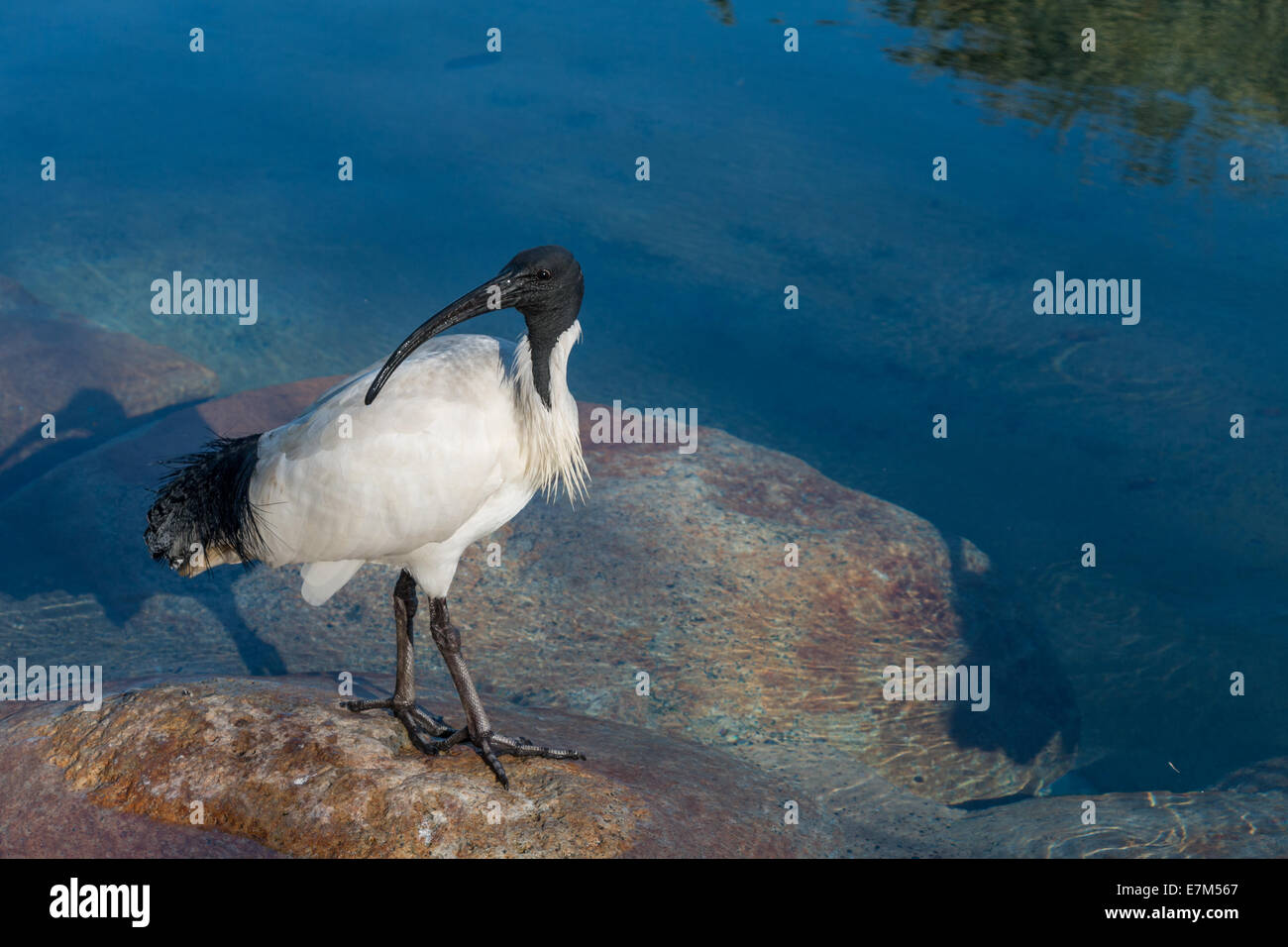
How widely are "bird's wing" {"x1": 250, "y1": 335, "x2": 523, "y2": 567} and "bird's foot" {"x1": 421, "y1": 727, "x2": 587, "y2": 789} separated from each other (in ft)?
3.46

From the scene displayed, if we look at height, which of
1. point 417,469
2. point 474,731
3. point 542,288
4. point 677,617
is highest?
point 542,288

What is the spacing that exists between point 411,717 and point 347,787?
83cm

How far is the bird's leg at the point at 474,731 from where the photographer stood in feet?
18.6

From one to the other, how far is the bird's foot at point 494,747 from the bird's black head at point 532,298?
6.09ft

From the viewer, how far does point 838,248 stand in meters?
15.3

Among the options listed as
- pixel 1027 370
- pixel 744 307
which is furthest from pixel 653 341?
pixel 1027 370

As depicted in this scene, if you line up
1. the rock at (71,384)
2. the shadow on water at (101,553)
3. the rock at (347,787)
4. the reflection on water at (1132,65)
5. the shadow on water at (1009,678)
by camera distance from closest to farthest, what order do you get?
the rock at (347,787) < the shadow on water at (101,553) < the shadow on water at (1009,678) < the rock at (71,384) < the reflection on water at (1132,65)

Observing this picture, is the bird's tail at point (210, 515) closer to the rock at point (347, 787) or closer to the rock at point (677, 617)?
the rock at point (347, 787)

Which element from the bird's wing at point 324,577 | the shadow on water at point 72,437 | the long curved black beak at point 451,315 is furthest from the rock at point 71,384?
the long curved black beak at point 451,315

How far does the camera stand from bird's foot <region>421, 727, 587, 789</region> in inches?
222

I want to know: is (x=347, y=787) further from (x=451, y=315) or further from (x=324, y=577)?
(x=451, y=315)

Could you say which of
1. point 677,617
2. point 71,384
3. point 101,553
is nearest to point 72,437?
point 71,384

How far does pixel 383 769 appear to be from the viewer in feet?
17.6

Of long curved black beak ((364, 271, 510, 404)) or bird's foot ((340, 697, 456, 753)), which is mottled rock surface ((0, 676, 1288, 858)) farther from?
long curved black beak ((364, 271, 510, 404))
